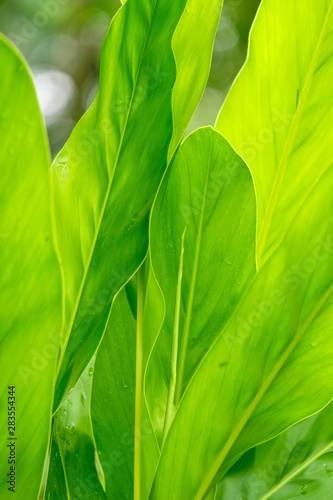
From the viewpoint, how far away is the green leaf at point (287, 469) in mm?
448

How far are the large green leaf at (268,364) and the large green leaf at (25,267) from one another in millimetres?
125

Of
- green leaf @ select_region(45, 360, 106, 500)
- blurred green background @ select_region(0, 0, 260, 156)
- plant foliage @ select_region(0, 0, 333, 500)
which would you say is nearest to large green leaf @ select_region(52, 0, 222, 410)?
plant foliage @ select_region(0, 0, 333, 500)

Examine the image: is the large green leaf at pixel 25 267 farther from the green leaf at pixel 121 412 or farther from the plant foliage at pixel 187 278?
the green leaf at pixel 121 412

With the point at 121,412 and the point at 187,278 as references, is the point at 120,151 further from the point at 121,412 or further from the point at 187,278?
the point at 121,412

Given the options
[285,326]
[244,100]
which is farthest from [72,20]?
[285,326]

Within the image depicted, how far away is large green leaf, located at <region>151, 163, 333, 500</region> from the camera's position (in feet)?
1.23

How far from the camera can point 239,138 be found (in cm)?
48

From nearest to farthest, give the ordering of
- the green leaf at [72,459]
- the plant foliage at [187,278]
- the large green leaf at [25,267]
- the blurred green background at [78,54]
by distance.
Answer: the large green leaf at [25,267] < the plant foliage at [187,278] < the green leaf at [72,459] < the blurred green background at [78,54]

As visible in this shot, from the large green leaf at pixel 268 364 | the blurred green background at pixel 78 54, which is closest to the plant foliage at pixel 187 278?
the large green leaf at pixel 268 364

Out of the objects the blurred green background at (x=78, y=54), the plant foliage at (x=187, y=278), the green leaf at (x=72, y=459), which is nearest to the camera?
the plant foliage at (x=187, y=278)

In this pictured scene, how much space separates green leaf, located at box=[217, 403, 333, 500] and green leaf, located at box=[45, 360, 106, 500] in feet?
0.46

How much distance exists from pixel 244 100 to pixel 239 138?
0.12 feet

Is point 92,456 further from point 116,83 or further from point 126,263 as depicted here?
point 116,83

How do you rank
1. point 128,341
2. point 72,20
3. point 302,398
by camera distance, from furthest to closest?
point 72,20 → point 128,341 → point 302,398
